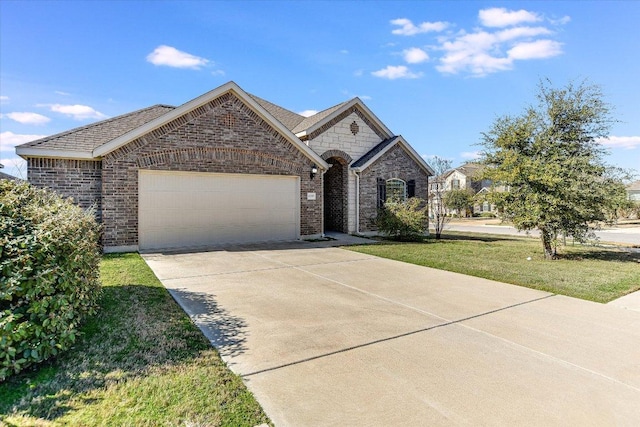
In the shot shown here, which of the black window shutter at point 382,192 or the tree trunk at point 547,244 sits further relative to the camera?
the black window shutter at point 382,192

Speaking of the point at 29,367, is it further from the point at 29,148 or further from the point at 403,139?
the point at 403,139

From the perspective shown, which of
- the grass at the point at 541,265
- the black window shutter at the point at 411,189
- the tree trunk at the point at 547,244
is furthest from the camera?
the black window shutter at the point at 411,189

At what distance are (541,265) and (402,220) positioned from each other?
19.1 feet

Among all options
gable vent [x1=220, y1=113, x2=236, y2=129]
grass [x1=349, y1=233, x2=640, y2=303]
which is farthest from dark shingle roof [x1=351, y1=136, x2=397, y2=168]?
gable vent [x1=220, y1=113, x2=236, y2=129]

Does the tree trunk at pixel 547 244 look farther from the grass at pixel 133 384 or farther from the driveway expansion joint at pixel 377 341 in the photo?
the grass at pixel 133 384

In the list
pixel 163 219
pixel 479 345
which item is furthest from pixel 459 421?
pixel 163 219

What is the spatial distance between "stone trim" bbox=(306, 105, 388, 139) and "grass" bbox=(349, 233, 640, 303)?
6315mm

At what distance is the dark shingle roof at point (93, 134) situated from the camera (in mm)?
9508

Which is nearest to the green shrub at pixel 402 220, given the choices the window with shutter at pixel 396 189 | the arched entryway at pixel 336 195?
the window with shutter at pixel 396 189

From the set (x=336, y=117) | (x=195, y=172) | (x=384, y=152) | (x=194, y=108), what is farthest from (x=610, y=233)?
(x=194, y=108)

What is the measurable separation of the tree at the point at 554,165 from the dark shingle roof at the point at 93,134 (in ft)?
36.9

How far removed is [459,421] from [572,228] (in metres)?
9.85

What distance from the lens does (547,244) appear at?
10.4 metres

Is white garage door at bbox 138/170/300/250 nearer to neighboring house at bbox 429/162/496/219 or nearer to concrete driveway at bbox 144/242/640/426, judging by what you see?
concrete driveway at bbox 144/242/640/426
